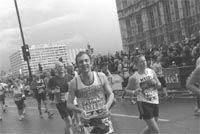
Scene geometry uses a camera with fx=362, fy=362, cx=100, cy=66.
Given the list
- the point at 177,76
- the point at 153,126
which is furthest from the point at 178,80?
the point at 153,126

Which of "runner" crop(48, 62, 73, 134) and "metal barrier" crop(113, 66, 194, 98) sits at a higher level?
"runner" crop(48, 62, 73, 134)

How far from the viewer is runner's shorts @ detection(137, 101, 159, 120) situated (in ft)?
18.5

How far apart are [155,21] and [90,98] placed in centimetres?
5501

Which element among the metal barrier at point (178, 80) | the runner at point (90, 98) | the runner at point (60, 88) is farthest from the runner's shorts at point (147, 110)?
the metal barrier at point (178, 80)

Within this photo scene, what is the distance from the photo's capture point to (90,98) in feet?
13.8

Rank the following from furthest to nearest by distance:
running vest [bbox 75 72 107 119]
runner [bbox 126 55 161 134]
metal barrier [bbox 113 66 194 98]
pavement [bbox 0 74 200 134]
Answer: metal barrier [bbox 113 66 194 98] < pavement [bbox 0 74 200 134] < runner [bbox 126 55 161 134] < running vest [bbox 75 72 107 119]

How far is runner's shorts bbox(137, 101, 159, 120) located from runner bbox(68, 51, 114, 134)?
4.99 ft

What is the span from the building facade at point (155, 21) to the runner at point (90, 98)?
112ft

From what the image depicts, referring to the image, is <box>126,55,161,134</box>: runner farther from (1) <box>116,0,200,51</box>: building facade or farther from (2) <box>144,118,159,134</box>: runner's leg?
(1) <box>116,0,200,51</box>: building facade

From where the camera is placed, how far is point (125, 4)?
69.1 meters

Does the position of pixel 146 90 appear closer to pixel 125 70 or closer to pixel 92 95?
pixel 92 95

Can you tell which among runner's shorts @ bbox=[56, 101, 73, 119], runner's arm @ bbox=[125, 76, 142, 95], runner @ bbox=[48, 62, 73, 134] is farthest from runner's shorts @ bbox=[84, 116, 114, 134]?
runner @ bbox=[48, 62, 73, 134]

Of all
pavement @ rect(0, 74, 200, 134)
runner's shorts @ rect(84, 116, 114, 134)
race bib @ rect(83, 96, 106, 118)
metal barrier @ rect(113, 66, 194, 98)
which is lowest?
pavement @ rect(0, 74, 200, 134)

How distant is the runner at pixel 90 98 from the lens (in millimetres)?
4082
